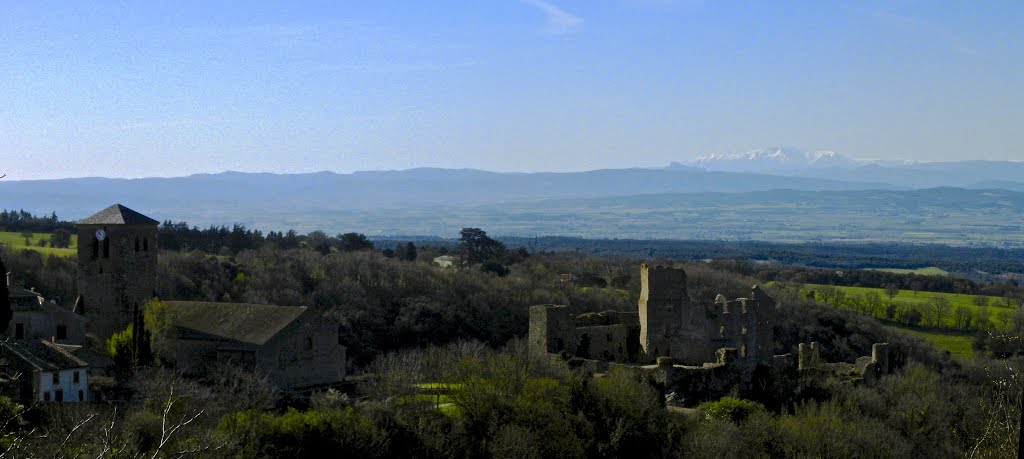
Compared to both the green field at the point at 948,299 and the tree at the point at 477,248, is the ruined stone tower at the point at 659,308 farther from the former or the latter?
the tree at the point at 477,248

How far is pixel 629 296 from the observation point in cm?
6812

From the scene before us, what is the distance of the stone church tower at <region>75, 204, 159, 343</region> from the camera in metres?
37.9

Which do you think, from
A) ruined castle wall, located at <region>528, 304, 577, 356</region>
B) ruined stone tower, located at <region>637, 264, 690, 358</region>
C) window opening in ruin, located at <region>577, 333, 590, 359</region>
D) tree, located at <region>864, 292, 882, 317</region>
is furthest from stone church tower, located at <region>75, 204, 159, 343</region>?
tree, located at <region>864, 292, 882, 317</region>

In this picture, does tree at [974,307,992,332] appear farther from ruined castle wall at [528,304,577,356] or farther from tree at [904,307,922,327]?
ruined castle wall at [528,304,577,356]

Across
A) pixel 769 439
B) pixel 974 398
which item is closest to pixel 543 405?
pixel 769 439

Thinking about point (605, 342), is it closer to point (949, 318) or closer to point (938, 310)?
point (949, 318)

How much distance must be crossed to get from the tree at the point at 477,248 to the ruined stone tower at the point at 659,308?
1825 inches

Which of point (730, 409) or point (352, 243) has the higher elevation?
point (352, 243)

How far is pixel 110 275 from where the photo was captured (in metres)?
37.9

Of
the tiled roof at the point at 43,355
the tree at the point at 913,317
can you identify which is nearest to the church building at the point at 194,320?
the tiled roof at the point at 43,355

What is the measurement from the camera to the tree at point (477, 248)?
8600cm

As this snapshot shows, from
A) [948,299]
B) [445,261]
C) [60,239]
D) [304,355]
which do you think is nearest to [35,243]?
[60,239]

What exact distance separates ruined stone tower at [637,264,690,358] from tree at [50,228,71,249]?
113ft

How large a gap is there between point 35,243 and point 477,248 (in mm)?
31550
